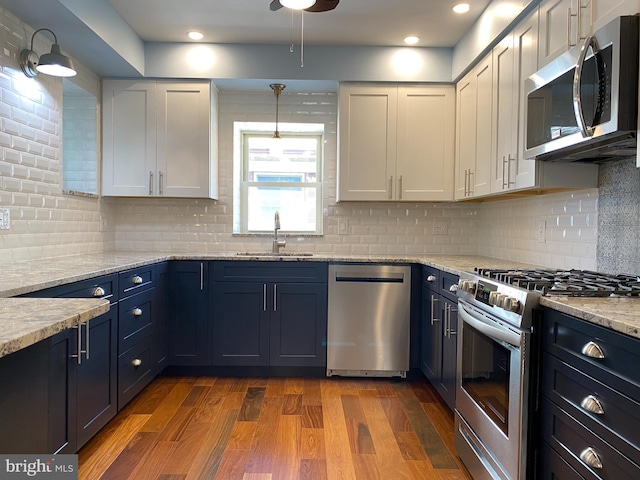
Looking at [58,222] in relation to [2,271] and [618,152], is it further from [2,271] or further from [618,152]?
Result: [618,152]

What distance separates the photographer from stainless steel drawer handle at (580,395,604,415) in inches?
50.9

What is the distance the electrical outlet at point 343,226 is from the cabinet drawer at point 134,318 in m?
1.67

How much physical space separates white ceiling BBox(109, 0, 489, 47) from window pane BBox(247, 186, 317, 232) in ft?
4.08

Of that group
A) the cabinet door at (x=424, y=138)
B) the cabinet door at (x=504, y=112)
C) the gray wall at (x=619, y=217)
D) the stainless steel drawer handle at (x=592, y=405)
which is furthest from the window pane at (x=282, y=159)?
the stainless steel drawer handle at (x=592, y=405)

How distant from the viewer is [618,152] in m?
2.02

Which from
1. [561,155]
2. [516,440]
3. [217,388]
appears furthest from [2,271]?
[561,155]

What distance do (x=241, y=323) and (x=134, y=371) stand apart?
2.77 ft

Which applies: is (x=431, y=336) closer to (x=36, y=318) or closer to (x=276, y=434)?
(x=276, y=434)

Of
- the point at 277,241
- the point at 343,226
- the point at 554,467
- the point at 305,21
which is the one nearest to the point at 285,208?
the point at 277,241

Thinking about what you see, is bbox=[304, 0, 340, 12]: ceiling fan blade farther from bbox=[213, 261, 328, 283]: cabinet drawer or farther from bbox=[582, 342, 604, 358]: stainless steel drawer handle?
bbox=[582, 342, 604, 358]: stainless steel drawer handle

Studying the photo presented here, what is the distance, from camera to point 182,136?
3654mm

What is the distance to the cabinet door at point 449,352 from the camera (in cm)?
263

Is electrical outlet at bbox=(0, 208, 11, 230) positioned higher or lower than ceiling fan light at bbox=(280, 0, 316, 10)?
lower

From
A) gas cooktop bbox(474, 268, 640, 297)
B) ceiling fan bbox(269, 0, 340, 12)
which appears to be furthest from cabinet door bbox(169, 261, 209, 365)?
gas cooktop bbox(474, 268, 640, 297)
